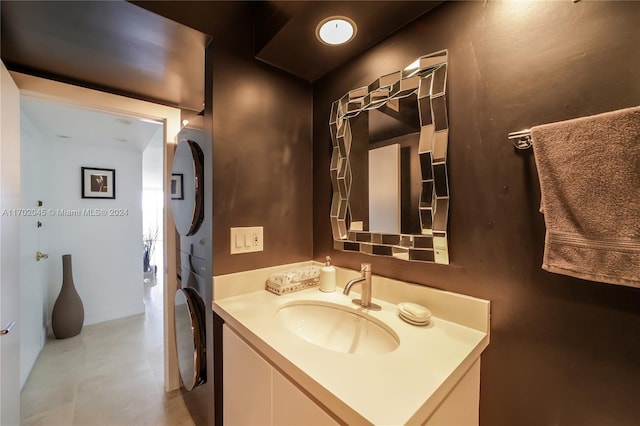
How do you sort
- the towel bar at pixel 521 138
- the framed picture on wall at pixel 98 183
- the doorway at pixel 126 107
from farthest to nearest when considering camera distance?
the framed picture on wall at pixel 98 183 < the doorway at pixel 126 107 < the towel bar at pixel 521 138

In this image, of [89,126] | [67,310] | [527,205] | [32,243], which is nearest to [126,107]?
[89,126]

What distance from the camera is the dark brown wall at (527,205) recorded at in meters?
0.63

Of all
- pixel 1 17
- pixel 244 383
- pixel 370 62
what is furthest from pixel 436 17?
pixel 1 17

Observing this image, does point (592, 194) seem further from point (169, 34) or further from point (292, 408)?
point (169, 34)

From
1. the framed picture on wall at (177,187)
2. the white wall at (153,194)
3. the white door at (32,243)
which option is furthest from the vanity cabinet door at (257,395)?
the white wall at (153,194)

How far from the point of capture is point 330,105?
139cm

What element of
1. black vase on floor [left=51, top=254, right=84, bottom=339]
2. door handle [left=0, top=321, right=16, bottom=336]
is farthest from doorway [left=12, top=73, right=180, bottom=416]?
black vase on floor [left=51, top=254, right=84, bottom=339]

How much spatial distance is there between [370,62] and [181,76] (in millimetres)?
1122

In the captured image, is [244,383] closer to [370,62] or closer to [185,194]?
[185,194]

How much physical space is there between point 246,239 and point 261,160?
1.39 feet

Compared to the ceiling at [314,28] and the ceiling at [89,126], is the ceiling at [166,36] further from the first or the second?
the ceiling at [89,126]

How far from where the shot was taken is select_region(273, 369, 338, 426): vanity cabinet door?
1.94 feet

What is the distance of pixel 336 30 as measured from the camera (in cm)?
107

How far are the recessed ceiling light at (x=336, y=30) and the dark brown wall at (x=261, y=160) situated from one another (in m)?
0.35
